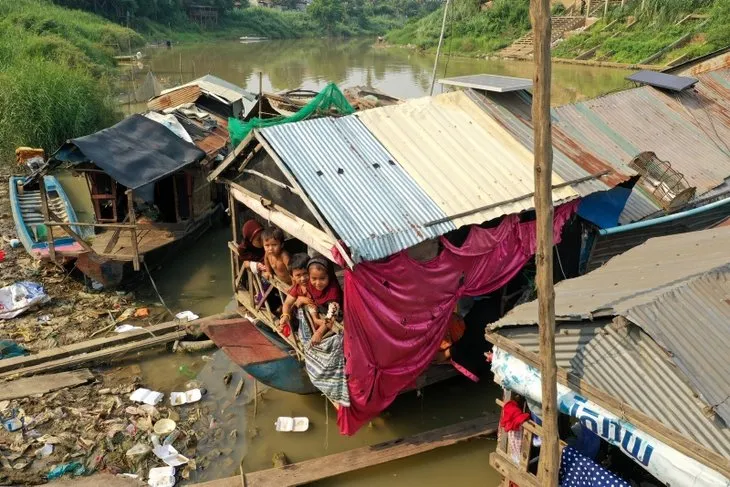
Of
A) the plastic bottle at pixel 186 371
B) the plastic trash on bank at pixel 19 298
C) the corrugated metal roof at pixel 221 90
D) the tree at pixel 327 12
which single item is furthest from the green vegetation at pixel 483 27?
the plastic bottle at pixel 186 371

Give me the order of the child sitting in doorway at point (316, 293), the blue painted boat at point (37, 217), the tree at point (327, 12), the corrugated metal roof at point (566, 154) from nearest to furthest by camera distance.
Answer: the child sitting in doorway at point (316, 293)
the corrugated metal roof at point (566, 154)
the blue painted boat at point (37, 217)
the tree at point (327, 12)

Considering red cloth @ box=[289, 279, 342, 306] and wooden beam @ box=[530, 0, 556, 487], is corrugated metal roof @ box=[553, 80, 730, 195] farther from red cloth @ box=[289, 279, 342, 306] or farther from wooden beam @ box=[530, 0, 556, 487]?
wooden beam @ box=[530, 0, 556, 487]

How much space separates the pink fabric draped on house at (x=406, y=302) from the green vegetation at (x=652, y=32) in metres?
24.5

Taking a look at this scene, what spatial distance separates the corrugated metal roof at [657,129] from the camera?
8.13 meters

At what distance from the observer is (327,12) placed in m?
61.1

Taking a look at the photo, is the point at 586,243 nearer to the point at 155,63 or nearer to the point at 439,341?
the point at 439,341

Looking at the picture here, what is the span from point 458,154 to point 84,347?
5.08 metres

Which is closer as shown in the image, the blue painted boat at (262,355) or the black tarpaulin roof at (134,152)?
the blue painted boat at (262,355)

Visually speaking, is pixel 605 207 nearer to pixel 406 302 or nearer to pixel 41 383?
pixel 406 302

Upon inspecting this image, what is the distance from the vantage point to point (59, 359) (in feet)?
23.0

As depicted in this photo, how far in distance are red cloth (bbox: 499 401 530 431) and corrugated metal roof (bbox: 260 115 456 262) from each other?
158 cm

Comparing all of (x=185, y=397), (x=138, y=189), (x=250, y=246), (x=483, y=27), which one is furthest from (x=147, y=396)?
(x=483, y=27)

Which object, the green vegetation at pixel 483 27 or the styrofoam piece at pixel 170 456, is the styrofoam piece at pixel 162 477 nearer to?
the styrofoam piece at pixel 170 456

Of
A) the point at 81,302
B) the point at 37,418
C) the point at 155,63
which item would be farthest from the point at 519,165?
the point at 155,63
